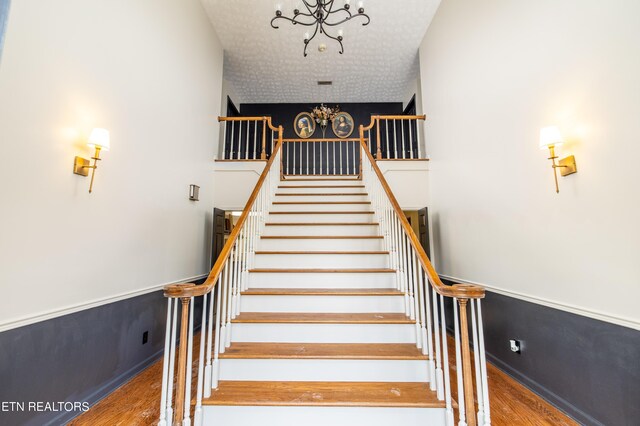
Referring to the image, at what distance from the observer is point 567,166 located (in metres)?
2.06

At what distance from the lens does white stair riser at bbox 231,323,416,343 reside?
7.76 ft

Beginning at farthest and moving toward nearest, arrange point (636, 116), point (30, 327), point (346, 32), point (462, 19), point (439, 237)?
point (346, 32)
point (439, 237)
point (462, 19)
point (30, 327)
point (636, 116)

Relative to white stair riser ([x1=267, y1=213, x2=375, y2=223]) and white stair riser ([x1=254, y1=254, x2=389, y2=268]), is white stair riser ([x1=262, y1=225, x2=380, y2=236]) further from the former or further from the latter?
white stair riser ([x1=254, y1=254, x2=389, y2=268])

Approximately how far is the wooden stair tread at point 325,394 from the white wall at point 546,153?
1.28 metres

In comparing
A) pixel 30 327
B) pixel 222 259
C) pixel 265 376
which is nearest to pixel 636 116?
pixel 222 259

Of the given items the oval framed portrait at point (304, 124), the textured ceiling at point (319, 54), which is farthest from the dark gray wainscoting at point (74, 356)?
the oval framed portrait at point (304, 124)

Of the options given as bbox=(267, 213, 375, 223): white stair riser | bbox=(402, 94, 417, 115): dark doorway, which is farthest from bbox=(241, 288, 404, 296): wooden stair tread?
bbox=(402, 94, 417, 115): dark doorway

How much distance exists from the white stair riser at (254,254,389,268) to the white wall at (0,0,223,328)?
3.75 ft

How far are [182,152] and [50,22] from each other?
6.15 feet

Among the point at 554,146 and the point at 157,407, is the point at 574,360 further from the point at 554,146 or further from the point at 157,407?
the point at 157,407

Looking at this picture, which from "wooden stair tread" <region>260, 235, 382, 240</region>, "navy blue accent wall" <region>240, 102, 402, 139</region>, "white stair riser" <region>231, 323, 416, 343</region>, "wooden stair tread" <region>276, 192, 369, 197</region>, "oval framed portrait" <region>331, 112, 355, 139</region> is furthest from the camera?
"navy blue accent wall" <region>240, 102, 402, 139</region>

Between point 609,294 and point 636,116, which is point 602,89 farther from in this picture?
→ point 609,294

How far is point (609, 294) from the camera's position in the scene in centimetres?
180

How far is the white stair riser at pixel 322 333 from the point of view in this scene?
7.76 feet
